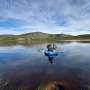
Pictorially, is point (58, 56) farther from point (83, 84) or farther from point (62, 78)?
point (83, 84)

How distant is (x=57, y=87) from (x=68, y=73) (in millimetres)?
5758

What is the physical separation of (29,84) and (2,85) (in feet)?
11.0

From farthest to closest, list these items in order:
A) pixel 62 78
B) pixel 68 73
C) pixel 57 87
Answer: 1. pixel 68 73
2. pixel 62 78
3. pixel 57 87

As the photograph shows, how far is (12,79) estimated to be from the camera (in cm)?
1689

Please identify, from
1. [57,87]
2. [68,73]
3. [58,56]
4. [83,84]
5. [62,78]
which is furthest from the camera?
[58,56]

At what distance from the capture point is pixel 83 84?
14.6m

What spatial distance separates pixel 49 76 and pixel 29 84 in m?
3.90

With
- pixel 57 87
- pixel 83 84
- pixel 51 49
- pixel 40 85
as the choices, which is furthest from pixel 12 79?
pixel 51 49

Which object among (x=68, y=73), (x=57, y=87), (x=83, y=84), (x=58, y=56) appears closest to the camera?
(x=57, y=87)

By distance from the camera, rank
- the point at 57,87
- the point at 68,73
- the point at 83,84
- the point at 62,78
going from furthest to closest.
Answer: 1. the point at 68,73
2. the point at 62,78
3. the point at 83,84
4. the point at 57,87

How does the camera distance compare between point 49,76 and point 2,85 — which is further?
point 49,76

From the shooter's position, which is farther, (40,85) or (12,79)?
(12,79)

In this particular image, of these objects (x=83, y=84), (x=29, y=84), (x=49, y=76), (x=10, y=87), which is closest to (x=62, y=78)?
(x=49, y=76)

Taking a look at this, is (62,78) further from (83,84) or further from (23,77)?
(23,77)
